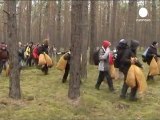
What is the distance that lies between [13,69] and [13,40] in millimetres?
836

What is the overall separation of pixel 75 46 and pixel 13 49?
Answer: 1.81m

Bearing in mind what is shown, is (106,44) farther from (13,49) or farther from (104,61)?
(13,49)

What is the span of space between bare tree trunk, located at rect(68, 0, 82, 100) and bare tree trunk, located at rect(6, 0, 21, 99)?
5.29 ft

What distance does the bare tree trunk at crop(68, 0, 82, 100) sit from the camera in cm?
1161

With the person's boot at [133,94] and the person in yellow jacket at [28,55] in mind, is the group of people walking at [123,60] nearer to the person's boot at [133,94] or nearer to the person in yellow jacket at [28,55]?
the person's boot at [133,94]

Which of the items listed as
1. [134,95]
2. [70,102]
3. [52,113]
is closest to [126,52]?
[134,95]

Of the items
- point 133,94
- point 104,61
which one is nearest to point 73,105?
point 133,94

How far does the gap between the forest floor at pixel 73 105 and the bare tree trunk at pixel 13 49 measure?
0.33 m

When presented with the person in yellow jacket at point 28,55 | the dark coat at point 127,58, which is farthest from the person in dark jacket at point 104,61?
the person in yellow jacket at point 28,55

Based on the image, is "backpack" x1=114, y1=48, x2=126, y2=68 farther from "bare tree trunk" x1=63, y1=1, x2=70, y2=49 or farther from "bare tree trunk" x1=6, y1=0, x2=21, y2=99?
"bare tree trunk" x1=63, y1=1, x2=70, y2=49

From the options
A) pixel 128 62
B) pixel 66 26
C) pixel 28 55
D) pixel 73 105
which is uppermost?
pixel 66 26

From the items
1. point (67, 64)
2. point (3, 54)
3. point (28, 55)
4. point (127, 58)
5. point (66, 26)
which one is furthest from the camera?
point (66, 26)

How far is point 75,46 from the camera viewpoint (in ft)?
38.2

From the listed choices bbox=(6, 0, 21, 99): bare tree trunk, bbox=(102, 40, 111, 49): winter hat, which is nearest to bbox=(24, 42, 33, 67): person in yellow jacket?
bbox=(102, 40, 111, 49): winter hat
